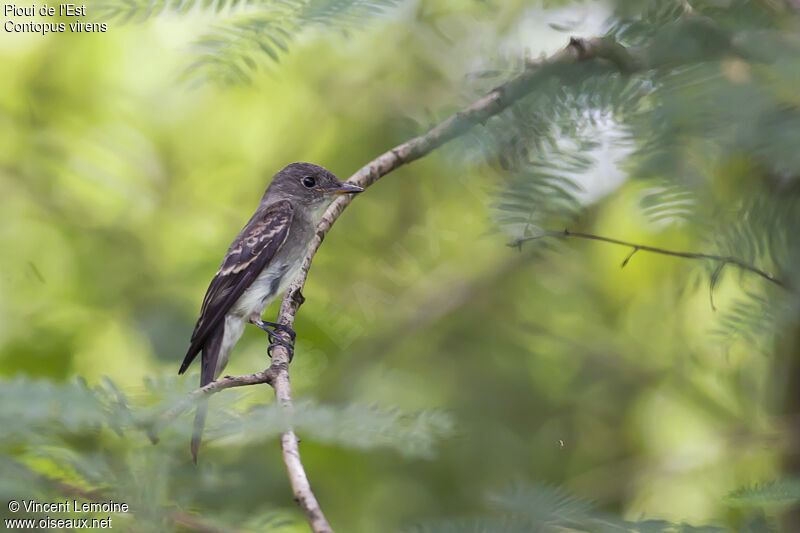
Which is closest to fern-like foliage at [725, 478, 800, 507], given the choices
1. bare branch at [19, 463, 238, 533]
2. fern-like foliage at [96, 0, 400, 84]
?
bare branch at [19, 463, 238, 533]

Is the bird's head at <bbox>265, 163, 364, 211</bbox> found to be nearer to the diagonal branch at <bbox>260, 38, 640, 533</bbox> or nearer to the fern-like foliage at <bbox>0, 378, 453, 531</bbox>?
the diagonal branch at <bbox>260, 38, 640, 533</bbox>

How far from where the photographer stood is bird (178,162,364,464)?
286 cm

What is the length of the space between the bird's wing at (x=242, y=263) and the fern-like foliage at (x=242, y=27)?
1.44m

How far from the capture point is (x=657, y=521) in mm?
814

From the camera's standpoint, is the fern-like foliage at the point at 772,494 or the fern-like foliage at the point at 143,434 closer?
the fern-like foliage at the point at 143,434

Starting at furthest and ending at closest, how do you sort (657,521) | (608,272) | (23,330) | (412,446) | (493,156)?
(608,272) → (23,330) → (493,156) → (657,521) → (412,446)

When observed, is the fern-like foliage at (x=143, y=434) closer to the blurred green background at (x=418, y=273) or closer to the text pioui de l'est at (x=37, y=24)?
the blurred green background at (x=418, y=273)

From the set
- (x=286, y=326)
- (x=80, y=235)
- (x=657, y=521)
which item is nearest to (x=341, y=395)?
(x=286, y=326)

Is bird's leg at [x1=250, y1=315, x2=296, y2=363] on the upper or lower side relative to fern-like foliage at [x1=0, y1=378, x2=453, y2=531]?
upper

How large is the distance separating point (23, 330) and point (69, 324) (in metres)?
0.17

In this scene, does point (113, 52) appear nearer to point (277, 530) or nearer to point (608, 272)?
point (608, 272)

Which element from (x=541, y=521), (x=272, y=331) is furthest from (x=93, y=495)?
(x=272, y=331)

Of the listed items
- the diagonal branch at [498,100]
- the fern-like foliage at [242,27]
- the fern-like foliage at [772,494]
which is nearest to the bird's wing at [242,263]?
the diagonal branch at [498,100]

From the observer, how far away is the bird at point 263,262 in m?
2.86
